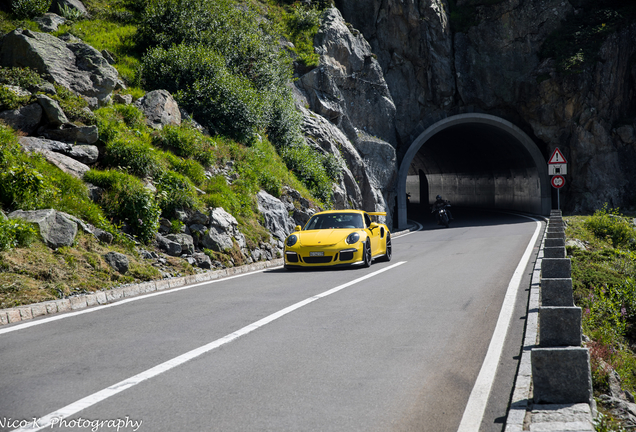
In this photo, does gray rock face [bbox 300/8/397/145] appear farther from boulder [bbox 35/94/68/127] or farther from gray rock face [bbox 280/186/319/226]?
boulder [bbox 35/94/68/127]

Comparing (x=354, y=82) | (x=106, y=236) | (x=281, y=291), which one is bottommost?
(x=281, y=291)

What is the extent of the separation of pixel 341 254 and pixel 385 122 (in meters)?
21.8

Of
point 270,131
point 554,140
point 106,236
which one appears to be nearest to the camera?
point 106,236

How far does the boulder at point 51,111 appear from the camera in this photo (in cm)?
1283

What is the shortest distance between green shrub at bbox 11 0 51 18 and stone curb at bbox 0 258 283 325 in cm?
1448

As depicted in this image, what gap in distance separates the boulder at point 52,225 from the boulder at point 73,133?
12.1ft

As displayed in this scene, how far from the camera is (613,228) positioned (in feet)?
65.1

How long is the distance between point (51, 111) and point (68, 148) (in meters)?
1.19

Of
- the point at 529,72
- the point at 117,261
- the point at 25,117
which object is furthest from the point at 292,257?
the point at 529,72

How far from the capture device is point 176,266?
37.0 ft

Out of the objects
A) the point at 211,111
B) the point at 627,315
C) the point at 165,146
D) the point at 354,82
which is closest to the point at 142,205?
the point at 165,146

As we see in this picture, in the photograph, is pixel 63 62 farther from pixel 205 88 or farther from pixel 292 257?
pixel 292 257

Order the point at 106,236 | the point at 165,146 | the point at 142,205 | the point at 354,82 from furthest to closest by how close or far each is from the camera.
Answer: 1. the point at 354,82
2. the point at 165,146
3. the point at 142,205
4. the point at 106,236

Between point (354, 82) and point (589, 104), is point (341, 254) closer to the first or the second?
point (354, 82)
